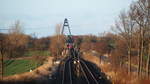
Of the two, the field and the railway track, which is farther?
the field

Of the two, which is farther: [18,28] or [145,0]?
[18,28]

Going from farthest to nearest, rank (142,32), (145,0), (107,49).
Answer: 1. (107,49)
2. (142,32)
3. (145,0)

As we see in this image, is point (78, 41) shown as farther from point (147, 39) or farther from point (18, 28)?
point (147, 39)

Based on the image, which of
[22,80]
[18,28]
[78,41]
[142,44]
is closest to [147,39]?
[142,44]

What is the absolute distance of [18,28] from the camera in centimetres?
4078

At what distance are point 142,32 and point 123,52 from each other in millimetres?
12131

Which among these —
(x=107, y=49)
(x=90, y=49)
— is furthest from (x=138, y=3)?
(x=90, y=49)

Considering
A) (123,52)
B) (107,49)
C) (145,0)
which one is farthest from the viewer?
(107,49)

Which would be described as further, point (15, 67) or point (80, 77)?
point (15, 67)

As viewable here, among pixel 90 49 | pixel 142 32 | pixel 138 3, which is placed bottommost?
pixel 90 49

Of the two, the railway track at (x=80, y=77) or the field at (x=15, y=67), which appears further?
the field at (x=15, y=67)

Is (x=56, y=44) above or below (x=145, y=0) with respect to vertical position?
below

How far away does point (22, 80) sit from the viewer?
68.8ft

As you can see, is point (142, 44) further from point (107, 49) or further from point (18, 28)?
point (107, 49)
